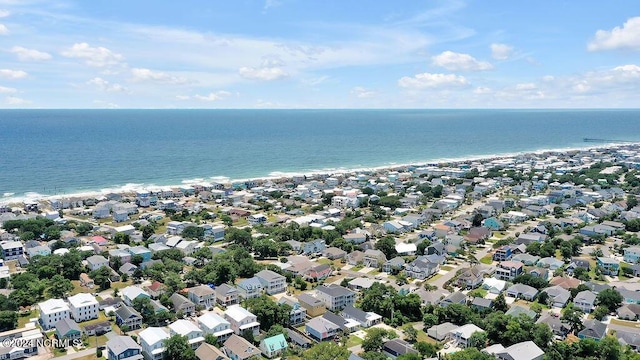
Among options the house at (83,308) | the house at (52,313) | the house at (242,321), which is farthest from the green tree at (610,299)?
the house at (52,313)

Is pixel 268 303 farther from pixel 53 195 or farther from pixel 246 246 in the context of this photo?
pixel 53 195

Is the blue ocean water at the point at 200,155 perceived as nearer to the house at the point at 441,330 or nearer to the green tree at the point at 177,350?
the green tree at the point at 177,350

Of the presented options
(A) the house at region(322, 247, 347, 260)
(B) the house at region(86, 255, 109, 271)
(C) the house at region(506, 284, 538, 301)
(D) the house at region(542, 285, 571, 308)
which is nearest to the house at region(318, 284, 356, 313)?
(A) the house at region(322, 247, 347, 260)

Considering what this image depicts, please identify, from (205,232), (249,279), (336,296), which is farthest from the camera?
(205,232)

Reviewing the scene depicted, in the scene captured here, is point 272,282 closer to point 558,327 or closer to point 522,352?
point 522,352

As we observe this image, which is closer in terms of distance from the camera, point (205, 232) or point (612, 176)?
point (205, 232)

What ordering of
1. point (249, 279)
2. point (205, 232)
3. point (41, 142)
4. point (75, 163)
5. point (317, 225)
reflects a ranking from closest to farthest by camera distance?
point (249, 279), point (205, 232), point (317, 225), point (75, 163), point (41, 142)

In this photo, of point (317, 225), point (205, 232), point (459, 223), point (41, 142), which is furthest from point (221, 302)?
point (41, 142)
